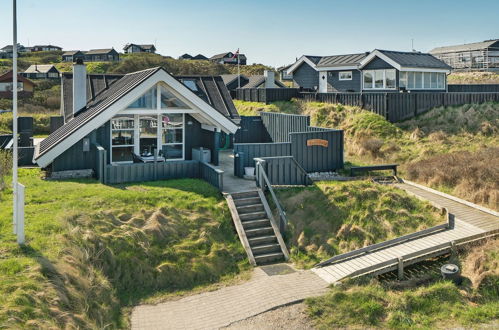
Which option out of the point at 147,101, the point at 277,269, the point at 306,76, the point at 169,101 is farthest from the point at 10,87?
the point at 277,269

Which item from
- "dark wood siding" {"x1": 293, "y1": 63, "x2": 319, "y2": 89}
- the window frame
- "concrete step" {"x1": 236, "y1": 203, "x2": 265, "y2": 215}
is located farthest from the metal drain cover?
"dark wood siding" {"x1": 293, "y1": 63, "x2": 319, "y2": 89}

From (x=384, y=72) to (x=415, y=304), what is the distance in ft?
91.9

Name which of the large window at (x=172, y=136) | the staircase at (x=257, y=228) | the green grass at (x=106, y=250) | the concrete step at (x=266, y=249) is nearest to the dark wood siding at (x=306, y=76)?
the large window at (x=172, y=136)

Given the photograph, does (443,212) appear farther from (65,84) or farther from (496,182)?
(65,84)

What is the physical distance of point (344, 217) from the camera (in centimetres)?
1691


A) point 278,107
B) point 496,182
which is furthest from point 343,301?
point 278,107

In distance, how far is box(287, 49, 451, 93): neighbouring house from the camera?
119 ft

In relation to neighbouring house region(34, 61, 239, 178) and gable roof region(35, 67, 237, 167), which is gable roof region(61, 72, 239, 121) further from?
gable roof region(35, 67, 237, 167)

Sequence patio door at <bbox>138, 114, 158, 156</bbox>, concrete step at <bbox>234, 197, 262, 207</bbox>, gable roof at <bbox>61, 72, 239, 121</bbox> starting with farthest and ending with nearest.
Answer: gable roof at <bbox>61, 72, 239, 121</bbox>, patio door at <bbox>138, 114, 158, 156</bbox>, concrete step at <bbox>234, 197, 262, 207</bbox>

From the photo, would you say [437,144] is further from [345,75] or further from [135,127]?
[345,75]

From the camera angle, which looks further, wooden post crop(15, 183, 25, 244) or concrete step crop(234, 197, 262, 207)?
concrete step crop(234, 197, 262, 207)

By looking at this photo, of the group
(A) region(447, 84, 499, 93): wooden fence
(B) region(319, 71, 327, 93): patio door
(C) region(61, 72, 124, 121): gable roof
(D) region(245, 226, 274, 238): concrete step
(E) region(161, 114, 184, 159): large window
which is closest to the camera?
(D) region(245, 226, 274, 238): concrete step

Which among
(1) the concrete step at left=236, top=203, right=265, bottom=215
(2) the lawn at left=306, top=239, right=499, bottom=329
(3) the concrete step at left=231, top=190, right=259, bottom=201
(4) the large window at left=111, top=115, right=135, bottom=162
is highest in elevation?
(4) the large window at left=111, top=115, right=135, bottom=162

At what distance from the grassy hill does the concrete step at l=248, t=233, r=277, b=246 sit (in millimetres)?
→ 8649
